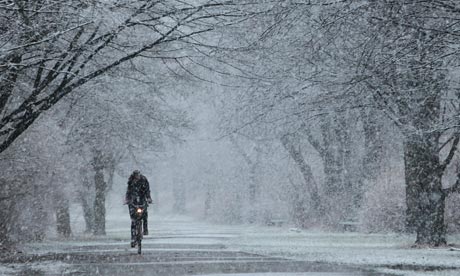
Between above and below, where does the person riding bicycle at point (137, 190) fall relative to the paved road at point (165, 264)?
above

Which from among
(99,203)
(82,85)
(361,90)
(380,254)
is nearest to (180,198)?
(99,203)

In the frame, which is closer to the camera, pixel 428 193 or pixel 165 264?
pixel 165 264

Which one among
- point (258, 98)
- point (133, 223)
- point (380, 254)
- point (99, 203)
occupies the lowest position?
point (380, 254)

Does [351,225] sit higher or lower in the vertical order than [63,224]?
lower

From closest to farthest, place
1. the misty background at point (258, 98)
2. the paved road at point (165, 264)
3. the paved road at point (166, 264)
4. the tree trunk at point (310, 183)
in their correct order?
the misty background at point (258, 98) < the paved road at point (165, 264) < the paved road at point (166, 264) < the tree trunk at point (310, 183)

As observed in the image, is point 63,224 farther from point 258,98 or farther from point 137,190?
point 137,190

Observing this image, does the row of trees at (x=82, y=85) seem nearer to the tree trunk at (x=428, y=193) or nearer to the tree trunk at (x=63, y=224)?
the tree trunk at (x=63, y=224)

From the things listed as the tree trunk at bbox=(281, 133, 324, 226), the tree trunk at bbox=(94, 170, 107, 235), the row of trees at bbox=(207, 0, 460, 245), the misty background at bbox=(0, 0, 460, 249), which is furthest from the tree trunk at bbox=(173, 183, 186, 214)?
the tree trunk at bbox=(94, 170, 107, 235)

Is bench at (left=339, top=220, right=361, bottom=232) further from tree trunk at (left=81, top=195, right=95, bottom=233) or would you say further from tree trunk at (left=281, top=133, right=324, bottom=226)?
tree trunk at (left=81, top=195, right=95, bottom=233)

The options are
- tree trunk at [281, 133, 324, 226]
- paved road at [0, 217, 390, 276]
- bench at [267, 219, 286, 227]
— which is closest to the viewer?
paved road at [0, 217, 390, 276]

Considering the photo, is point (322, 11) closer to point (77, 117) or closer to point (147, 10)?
point (147, 10)

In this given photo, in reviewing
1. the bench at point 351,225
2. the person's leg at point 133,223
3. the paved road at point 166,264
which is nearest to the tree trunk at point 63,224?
the bench at point 351,225

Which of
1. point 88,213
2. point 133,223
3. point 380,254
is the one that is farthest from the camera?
point 88,213

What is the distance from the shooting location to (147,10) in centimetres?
1118
